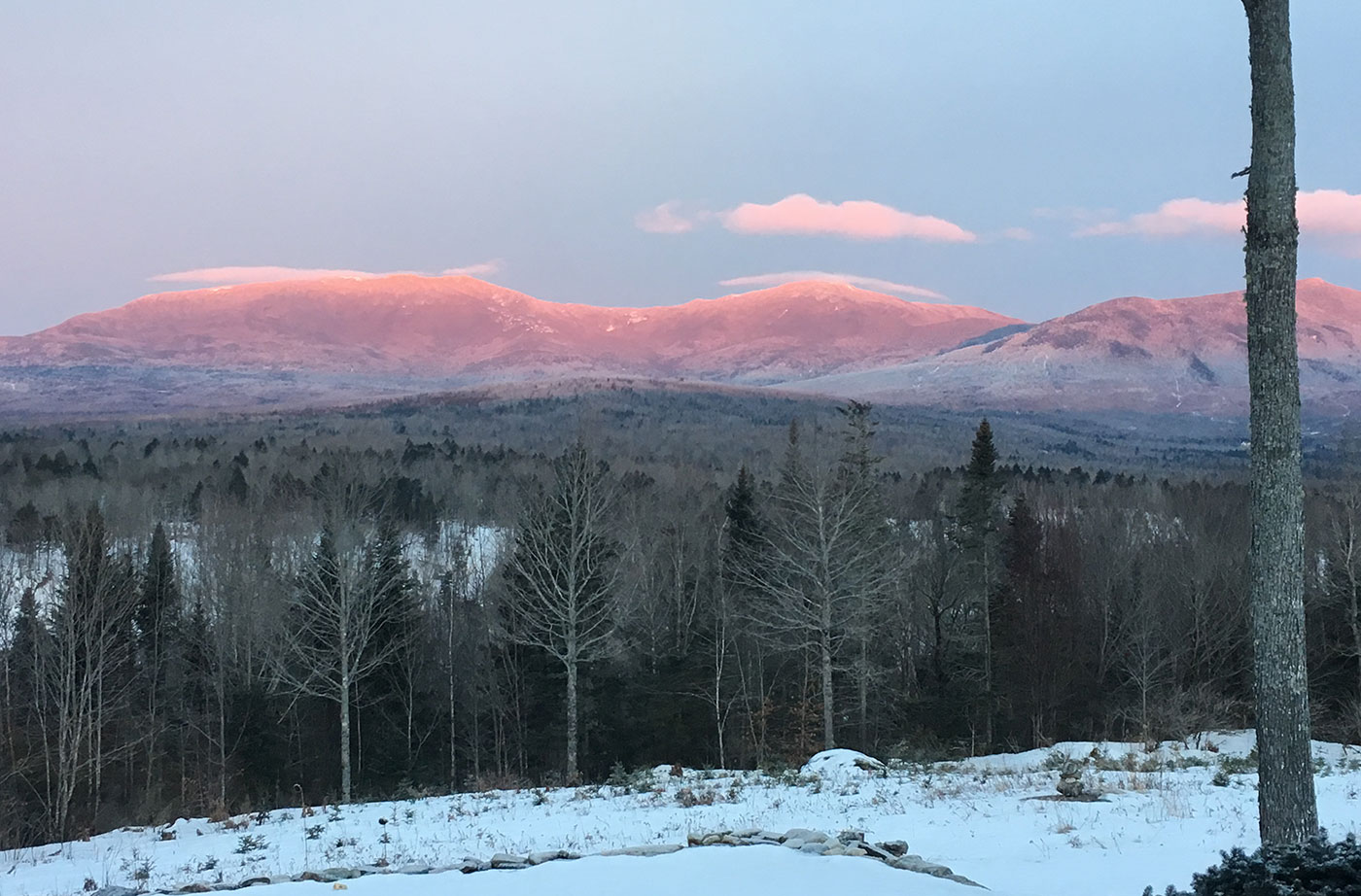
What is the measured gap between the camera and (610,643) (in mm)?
31578

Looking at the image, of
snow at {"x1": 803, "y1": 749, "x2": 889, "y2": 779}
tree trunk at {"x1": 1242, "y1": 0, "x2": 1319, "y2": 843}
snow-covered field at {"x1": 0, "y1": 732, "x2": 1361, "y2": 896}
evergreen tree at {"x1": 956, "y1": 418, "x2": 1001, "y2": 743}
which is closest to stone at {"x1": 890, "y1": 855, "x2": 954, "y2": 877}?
snow-covered field at {"x1": 0, "y1": 732, "x2": 1361, "y2": 896}

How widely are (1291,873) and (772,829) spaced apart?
6967 millimetres

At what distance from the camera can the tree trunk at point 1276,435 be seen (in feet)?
23.5

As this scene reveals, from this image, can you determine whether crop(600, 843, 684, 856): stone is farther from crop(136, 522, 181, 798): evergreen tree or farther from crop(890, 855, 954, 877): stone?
crop(136, 522, 181, 798): evergreen tree

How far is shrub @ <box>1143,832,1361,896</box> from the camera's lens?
5.05 m

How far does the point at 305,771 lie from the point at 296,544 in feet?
47.8

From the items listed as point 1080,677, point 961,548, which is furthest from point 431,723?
point 1080,677

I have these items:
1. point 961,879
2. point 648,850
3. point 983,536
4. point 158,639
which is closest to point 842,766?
point 648,850

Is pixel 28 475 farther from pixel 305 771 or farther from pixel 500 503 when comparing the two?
pixel 305 771

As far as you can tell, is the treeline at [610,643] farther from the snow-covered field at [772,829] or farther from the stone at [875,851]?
the stone at [875,851]

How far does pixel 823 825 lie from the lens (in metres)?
12.0

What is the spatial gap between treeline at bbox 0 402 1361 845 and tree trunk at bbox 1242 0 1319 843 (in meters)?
21.3

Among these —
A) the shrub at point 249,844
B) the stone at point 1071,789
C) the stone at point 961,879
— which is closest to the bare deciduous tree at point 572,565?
the shrub at point 249,844

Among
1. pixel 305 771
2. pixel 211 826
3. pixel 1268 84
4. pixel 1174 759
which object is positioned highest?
pixel 1268 84
